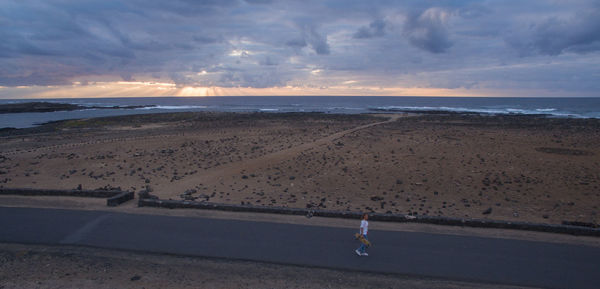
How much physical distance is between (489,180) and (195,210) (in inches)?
525

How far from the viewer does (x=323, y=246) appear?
830 centimetres

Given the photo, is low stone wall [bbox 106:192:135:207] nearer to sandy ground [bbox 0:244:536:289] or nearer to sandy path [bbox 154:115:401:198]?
sandy path [bbox 154:115:401:198]

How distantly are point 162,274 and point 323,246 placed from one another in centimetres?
365

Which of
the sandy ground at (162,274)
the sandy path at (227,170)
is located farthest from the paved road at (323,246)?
the sandy path at (227,170)

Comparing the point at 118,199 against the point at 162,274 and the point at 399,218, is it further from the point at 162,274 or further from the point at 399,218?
the point at 399,218

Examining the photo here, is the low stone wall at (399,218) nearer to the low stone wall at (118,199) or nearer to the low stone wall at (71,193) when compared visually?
the low stone wall at (118,199)

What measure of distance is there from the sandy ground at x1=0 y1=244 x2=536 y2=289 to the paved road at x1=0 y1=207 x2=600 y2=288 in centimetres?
26

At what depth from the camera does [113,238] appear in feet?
28.6

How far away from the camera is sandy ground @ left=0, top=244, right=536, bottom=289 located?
6.84 metres

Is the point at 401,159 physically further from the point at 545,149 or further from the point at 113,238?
the point at 113,238

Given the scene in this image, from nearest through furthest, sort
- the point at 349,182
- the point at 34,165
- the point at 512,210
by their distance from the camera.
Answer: the point at 512,210
the point at 349,182
the point at 34,165

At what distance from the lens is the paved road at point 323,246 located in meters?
7.22

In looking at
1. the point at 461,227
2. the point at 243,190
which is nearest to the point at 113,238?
the point at 243,190

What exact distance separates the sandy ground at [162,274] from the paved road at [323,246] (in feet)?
0.84
